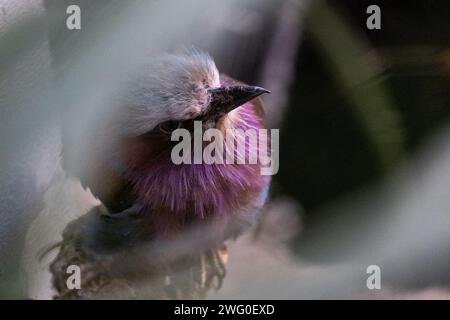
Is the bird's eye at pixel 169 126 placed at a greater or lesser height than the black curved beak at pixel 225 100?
lesser

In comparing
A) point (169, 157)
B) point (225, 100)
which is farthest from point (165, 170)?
point (225, 100)

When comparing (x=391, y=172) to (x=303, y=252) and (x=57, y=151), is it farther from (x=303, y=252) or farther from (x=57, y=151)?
(x=57, y=151)

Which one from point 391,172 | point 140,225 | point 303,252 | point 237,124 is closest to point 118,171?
point 140,225

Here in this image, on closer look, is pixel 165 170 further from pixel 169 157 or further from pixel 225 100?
pixel 225 100
